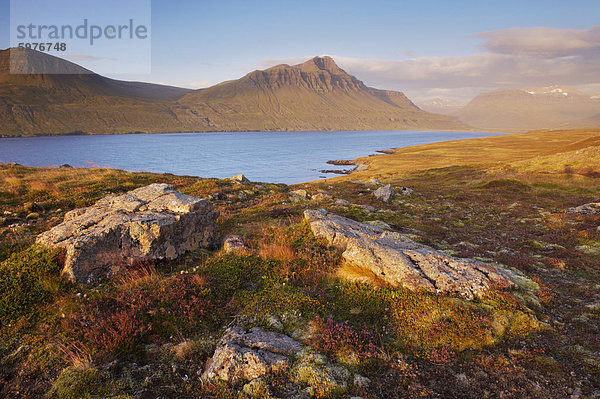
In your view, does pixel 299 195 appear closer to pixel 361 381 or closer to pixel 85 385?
pixel 361 381

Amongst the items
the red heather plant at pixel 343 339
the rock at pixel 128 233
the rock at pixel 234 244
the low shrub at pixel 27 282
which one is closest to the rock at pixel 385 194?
the rock at pixel 234 244

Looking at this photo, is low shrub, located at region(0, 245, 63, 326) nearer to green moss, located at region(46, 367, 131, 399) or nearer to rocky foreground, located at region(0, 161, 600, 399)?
rocky foreground, located at region(0, 161, 600, 399)

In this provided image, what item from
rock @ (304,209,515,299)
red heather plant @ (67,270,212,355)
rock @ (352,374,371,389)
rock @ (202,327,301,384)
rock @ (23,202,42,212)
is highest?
rock @ (23,202,42,212)

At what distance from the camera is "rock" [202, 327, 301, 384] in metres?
6.09

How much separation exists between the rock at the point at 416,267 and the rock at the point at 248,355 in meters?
4.17

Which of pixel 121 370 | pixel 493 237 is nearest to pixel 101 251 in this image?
pixel 121 370

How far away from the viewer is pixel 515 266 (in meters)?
13.3

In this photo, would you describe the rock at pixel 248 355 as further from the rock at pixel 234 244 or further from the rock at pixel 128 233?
the rock at pixel 128 233

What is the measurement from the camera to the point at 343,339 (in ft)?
23.1

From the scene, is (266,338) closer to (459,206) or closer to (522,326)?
(522,326)

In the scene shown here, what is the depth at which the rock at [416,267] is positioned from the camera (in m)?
9.22

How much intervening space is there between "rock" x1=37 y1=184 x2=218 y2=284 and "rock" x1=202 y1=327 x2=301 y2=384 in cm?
487

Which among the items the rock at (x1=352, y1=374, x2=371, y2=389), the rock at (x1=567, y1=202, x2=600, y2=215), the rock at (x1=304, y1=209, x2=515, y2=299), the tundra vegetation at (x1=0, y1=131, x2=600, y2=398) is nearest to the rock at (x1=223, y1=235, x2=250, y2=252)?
the tundra vegetation at (x1=0, y1=131, x2=600, y2=398)

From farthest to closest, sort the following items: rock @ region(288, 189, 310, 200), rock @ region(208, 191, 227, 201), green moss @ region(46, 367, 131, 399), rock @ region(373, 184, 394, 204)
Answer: rock @ region(373, 184, 394, 204) < rock @ region(288, 189, 310, 200) < rock @ region(208, 191, 227, 201) < green moss @ region(46, 367, 131, 399)
